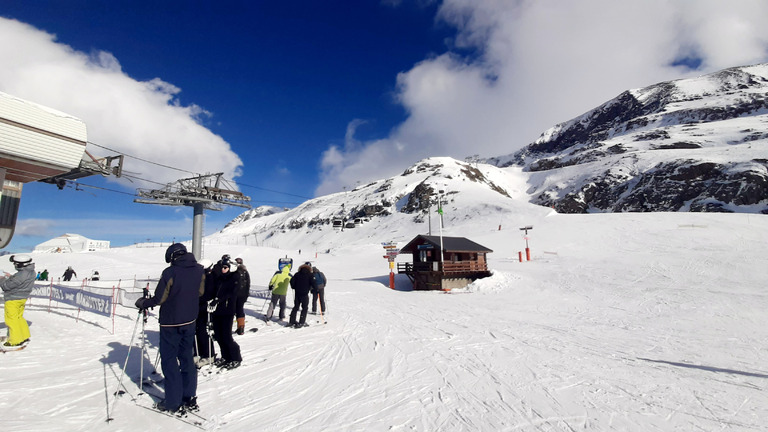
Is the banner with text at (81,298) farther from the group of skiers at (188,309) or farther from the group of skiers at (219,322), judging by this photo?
the group of skiers at (219,322)

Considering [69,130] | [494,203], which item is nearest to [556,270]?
[69,130]

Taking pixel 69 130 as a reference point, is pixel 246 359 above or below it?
below

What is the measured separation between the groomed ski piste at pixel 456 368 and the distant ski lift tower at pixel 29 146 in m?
4.13

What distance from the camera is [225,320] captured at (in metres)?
5.88

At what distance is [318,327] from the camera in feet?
30.8

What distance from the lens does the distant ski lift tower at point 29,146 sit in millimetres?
9609

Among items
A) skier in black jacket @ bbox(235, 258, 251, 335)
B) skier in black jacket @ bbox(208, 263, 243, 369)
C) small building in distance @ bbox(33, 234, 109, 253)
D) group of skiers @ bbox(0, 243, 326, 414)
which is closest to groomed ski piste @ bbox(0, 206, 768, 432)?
skier in black jacket @ bbox(208, 263, 243, 369)

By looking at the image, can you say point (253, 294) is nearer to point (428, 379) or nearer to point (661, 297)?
point (428, 379)

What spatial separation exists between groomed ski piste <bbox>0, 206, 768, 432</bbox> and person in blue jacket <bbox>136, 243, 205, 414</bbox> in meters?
0.28

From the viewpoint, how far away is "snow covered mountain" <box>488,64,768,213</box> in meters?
72.8

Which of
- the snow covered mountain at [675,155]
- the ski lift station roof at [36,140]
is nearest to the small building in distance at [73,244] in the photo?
the ski lift station roof at [36,140]

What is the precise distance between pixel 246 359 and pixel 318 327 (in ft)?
10.3

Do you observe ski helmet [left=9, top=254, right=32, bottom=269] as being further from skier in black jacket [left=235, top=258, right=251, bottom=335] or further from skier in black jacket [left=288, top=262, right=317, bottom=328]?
skier in black jacket [left=288, top=262, right=317, bottom=328]

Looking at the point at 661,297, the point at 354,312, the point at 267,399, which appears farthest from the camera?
the point at 661,297
